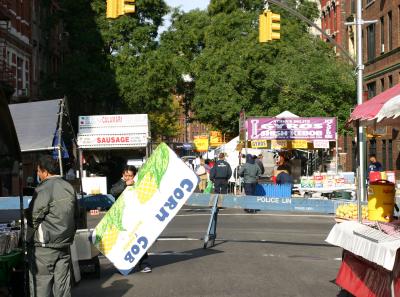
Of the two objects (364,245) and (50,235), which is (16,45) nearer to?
(50,235)

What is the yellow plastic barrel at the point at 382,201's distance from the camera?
29.0 ft

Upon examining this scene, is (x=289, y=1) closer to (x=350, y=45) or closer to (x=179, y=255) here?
(x=350, y=45)

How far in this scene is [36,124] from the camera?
13.0 meters

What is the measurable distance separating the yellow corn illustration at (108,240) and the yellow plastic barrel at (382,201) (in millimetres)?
3515

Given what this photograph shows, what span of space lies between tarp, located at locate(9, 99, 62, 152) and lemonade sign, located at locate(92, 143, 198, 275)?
257 cm

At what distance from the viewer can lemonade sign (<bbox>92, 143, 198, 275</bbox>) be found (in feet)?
33.9

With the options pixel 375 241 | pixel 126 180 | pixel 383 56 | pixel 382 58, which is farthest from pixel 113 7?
pixel 382 58

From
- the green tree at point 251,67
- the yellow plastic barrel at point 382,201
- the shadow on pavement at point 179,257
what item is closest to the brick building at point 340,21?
the green tree at point 251,67

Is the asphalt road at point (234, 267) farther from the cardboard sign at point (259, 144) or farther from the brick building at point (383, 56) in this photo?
the brick building at point (383, 56)

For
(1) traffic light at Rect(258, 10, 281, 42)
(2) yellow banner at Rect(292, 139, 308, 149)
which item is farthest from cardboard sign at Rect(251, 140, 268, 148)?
(1) traffic light at Rect(258, 10, 281, 42)

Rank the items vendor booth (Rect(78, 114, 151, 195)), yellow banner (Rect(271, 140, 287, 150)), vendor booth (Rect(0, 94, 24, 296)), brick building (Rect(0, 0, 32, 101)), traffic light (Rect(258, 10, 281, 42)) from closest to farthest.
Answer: vendor booth (Rect(0, 94, 24, 296))
traffic light (Rect(258, 10, 281, 42))
vendor booth (Rect(78, 114, 151, 195))
yellow banner (Rect(271, 140, 287, 150))
brick building (Rect(0, 0, 32, 101))

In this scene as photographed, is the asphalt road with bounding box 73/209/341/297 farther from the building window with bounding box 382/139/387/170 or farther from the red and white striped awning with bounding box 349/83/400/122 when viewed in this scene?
the building window with bounding box 382/139/387/170

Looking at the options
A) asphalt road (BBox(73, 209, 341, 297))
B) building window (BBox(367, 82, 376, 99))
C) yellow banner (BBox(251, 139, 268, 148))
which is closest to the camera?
asphalt road (BBox(73, 209, 341, 297))

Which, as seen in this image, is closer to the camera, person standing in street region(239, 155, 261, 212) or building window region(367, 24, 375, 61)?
person standing in street region(239, 155, 261, 212)
